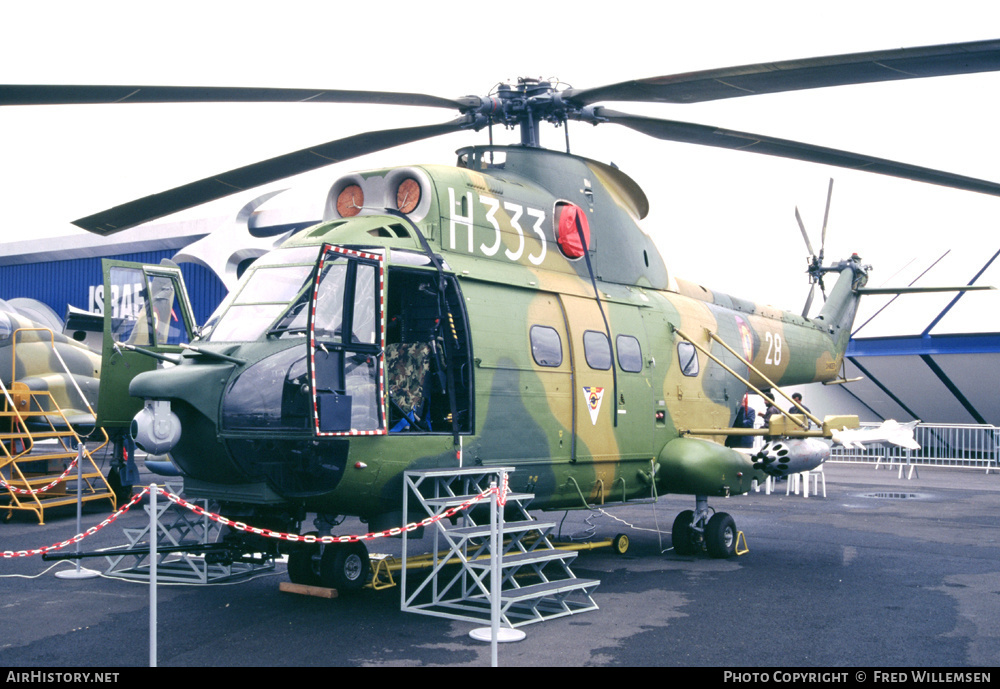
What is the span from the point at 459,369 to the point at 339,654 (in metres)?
2.75

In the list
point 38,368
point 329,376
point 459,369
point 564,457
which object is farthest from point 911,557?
point 38,368

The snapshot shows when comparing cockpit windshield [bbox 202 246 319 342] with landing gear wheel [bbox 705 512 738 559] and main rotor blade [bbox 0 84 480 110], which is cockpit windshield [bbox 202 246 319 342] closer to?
main rotor blade [bbox 0 84 480 110]

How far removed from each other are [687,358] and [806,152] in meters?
3.06

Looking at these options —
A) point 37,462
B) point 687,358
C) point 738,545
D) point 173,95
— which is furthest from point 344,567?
point 37,462

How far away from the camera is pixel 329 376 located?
6.42m

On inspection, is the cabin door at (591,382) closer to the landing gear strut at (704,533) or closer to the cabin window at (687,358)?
the cabin window at (687,358)

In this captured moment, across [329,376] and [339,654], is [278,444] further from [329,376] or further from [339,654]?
[339,654]

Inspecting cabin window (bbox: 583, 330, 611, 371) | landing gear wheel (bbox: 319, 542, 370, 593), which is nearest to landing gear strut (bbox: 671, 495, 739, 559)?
cabin window (bbox: 583, 330, 611, 371)

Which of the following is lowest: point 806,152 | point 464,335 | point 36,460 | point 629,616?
point 629,616

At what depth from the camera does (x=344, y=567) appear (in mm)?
7844

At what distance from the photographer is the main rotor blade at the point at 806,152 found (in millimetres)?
8492

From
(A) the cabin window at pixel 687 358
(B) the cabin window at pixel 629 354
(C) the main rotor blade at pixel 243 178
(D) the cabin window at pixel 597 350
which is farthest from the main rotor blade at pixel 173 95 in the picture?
(A) the cabin window at pixel 687 358

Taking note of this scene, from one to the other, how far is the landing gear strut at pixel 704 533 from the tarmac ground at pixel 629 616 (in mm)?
171

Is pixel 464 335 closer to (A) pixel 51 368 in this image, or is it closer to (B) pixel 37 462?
(B) pixel 37 462
